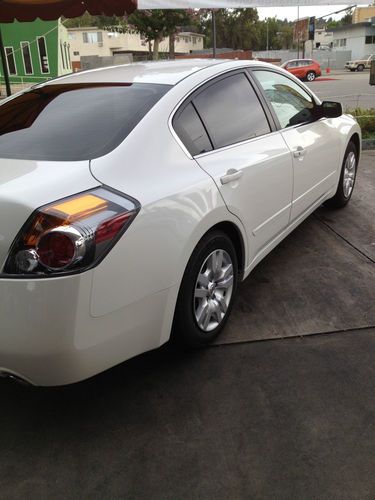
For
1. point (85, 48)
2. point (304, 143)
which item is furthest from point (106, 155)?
point (85, 48)

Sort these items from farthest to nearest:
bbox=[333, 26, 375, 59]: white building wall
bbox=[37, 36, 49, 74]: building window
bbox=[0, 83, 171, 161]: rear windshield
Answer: bbox=[333, 26, 375, 59]: white building wall, bbox=[37, 36, 49, 74]: building window, bbox=[0, 83, 171, 161]: rear windshield

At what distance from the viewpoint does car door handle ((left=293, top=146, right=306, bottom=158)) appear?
3599 mm

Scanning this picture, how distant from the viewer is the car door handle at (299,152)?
11.8 ft

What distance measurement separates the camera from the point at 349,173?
17.1 feet

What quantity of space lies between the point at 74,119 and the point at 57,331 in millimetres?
1272

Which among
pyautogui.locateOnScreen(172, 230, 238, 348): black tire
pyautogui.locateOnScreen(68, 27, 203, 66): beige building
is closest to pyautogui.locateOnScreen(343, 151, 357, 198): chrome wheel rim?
pyautogui.locateOnScreen(172, 230, 238, 348): black tire

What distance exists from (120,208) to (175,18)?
31475mm

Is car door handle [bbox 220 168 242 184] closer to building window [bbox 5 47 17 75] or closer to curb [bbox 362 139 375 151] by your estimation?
curb [bbox 362 139 375 151]

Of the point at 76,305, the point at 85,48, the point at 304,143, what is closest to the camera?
the point at 76,305

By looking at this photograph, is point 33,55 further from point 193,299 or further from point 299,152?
point 193,299

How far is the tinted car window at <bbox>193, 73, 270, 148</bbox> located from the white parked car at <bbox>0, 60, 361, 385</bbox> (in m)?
0.01

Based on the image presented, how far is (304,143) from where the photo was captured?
381 cm

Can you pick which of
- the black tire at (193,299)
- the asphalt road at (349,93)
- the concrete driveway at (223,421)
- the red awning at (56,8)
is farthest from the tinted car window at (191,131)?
the asphalt road at (349,93)

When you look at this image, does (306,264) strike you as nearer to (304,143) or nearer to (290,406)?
(304,143)
